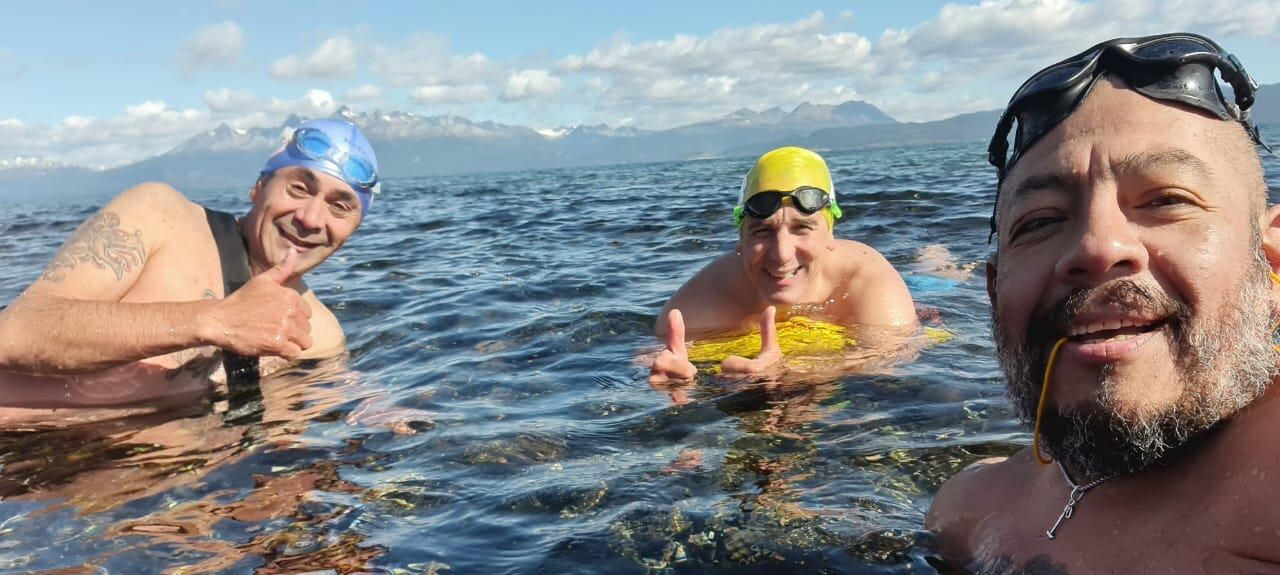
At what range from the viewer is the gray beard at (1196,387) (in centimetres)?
194

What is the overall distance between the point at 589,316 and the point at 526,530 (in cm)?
436

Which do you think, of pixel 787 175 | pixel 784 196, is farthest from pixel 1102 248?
pixel 787 175

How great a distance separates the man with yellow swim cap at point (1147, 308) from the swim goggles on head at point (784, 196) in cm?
348

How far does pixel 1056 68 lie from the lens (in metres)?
2.45

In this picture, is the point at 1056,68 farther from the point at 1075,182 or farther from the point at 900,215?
the point at 900,215

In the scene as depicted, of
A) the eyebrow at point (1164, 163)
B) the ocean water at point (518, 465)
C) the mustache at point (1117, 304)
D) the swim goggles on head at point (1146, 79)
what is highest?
the swim goggles on head at point (1146, 79)

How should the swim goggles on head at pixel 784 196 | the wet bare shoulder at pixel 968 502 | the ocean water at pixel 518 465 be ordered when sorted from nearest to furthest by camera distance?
the wet bare shoulder at pixel 968 502 < the ocean water at pixel 518 465 < the swim goggles on head at pixel 784 196

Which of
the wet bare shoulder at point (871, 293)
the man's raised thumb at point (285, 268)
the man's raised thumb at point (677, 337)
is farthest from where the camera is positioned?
the wet bare shoulder at point (871, 293)

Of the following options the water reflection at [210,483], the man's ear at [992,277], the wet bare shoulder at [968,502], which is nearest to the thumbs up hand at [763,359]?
the water reflection at [210,483]

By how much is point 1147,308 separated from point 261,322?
405cm

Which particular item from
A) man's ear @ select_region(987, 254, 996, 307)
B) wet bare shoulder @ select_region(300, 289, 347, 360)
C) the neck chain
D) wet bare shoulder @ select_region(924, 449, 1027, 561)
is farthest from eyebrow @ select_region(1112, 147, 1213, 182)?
wet bare shoulder @ select_region(300, 289, 347, 360)

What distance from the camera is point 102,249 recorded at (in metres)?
4.91

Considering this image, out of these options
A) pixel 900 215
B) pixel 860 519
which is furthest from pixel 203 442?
pixel 900 215

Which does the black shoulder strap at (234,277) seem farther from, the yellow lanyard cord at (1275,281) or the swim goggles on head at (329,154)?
the yellow lanyard cord at (1275,281)
